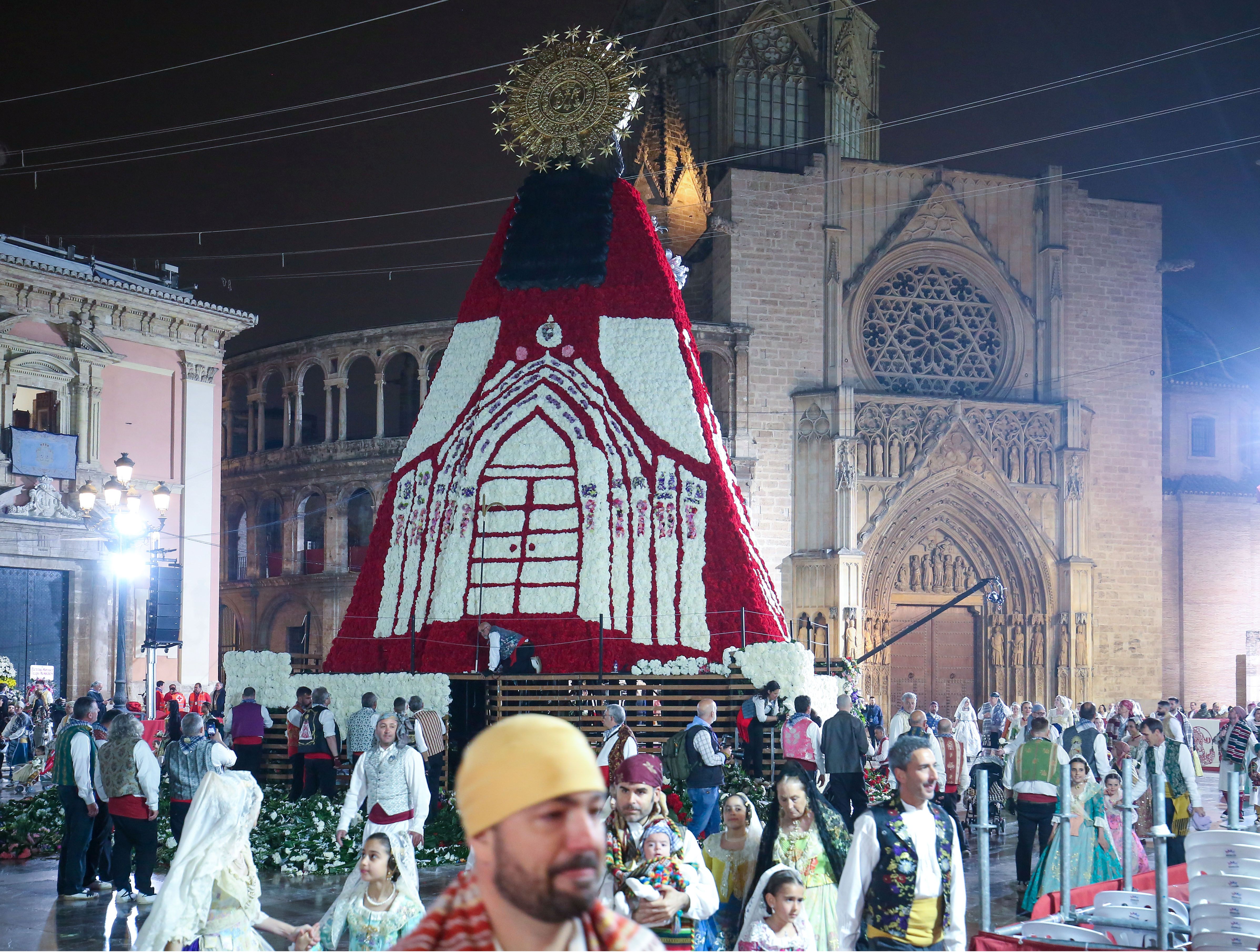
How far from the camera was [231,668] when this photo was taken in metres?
15.6

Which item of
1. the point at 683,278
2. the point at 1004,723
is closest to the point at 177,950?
the point at 683,278

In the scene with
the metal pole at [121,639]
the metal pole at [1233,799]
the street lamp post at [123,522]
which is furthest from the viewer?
the street lamp post at [123,522]

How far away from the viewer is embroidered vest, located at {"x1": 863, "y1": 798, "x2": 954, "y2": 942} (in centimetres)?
503

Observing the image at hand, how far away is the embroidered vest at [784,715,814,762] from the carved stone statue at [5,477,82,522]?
15.8m

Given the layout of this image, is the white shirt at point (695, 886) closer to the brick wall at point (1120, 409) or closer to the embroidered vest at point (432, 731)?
the embroidered vest at point (432, 731)

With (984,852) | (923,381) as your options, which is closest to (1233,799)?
(984,852)

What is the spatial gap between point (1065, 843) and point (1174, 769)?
3.99 metres

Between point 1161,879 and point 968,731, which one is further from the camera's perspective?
point 968,731

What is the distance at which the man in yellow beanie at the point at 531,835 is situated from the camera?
2.33 m

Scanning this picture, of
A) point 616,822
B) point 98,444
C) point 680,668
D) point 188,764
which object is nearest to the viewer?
point 616,822

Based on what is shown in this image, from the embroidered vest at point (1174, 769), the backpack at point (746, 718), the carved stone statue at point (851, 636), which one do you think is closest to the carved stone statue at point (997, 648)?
the carved stone statue at point (851, 636)

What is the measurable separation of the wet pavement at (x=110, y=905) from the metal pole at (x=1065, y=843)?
1.75m

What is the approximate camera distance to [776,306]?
89.7 ft

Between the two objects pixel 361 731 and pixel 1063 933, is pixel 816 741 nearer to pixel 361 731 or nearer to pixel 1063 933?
pixel 361 731
